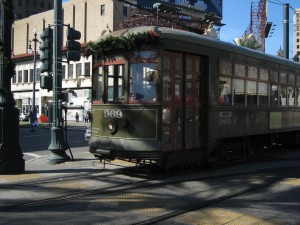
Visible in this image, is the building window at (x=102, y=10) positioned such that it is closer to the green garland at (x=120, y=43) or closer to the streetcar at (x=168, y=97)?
the streetcar at (x=168, y=97)

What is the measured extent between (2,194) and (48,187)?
3.40ft

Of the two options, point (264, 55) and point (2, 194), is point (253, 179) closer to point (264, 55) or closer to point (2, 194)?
point (264, 55)

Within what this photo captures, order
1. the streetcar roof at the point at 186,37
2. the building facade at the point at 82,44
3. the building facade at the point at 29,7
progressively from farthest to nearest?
1. the building facade at the point at 29,7
2. the building facade at the point at 82,44
3. the streetcar roof at the point at 186,37

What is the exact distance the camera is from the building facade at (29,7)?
104562mm

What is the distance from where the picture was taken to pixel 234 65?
11.9m

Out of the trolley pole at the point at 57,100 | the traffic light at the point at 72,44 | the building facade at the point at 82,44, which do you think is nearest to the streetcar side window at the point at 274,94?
the traffic light at the point at 72,44

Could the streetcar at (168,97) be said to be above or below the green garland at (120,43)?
below

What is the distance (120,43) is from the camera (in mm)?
10070

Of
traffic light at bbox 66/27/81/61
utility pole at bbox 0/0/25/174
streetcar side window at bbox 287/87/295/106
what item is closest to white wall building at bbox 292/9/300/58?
streetcar side window at bbox 287/87/295/106

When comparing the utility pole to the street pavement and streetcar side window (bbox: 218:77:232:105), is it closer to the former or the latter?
the street pavement

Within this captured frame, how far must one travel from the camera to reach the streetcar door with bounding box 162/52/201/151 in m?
9.88

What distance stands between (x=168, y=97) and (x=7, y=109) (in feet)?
12.6

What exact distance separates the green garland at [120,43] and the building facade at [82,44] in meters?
40.9

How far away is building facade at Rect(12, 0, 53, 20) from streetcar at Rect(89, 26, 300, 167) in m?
98.7
